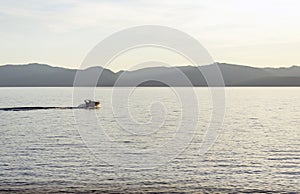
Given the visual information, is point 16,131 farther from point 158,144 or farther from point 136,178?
point 136,178

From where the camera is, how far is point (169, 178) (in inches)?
1917

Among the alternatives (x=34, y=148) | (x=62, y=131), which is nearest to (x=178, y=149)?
(x=34, y=148)

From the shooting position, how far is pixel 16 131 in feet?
318

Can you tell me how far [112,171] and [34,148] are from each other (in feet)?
73.4

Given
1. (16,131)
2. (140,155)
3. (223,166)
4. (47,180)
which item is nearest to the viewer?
(47,180)

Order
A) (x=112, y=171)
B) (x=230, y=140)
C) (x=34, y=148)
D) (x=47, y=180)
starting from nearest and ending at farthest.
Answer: (x=47, y=180) → (x=112, y=171) → (x=34, y=148) → (x=230, y=140)

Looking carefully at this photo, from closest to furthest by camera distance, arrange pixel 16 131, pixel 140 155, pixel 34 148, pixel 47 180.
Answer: pixel 47 180 < pixel 140 155 < pixel 34 148 < pixel 16 131

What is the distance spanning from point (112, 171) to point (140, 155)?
12.7 m

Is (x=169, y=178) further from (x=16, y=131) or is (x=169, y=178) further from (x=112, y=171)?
(x=16, y=131)

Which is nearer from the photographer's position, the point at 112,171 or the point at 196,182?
the point at 196,182

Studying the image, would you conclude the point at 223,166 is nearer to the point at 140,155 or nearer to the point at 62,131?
the point at 140,155

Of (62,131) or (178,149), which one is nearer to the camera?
(178,149)

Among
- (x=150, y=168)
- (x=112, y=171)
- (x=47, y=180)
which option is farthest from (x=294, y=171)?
(x=47, y=180)

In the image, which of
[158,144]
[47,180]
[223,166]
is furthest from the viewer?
[158,144]
